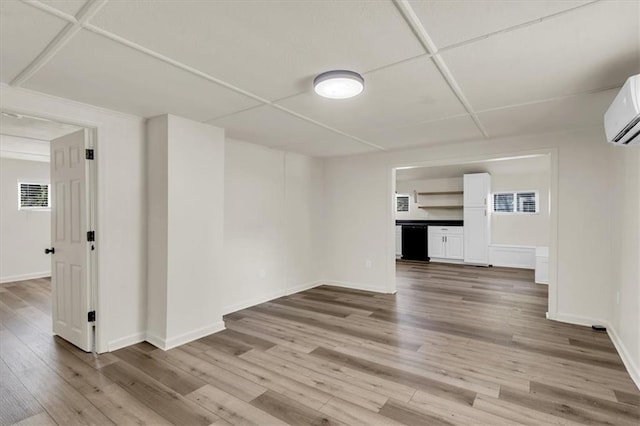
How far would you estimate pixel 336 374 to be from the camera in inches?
101

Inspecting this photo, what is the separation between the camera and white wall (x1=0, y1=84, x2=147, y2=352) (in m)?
2.92

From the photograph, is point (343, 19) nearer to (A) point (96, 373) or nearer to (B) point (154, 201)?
(B) point (154, 201)

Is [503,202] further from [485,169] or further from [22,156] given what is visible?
[22,156]

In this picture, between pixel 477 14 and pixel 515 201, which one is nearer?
pixel 477 14

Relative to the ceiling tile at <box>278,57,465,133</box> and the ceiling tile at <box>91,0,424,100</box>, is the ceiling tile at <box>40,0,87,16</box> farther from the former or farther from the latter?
the ceiling tile at <box>278,57,465,133</box>

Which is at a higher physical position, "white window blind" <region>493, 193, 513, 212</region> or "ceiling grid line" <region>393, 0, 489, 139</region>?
"ceiling grid line" <region>393, 0, 489, 139</region>

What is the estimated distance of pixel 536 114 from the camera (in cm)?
306

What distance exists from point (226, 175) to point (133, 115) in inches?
49.0

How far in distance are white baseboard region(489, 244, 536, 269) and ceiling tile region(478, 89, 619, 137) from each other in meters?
4.45

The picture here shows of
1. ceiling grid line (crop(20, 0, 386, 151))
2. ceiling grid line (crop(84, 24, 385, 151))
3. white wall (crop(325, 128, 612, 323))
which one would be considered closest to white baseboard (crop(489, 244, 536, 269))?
white wall (crop(325, 128, 612, 323))

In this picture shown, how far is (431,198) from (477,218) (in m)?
1.68

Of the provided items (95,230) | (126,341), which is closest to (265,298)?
(126,341)

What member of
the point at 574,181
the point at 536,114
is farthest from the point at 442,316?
the point at 536,114

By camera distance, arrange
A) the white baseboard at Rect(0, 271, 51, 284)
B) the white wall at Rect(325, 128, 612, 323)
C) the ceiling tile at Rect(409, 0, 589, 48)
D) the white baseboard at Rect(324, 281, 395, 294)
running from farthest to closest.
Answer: the white baseboard at Rect(0, 271, 51, 284) → the white baseboard at Rect(324, 281, 395, 294) → the white wall at Rect(325, 128, 612, 323) → the ceiling tile at Rect(409, 0, 589, 48)
